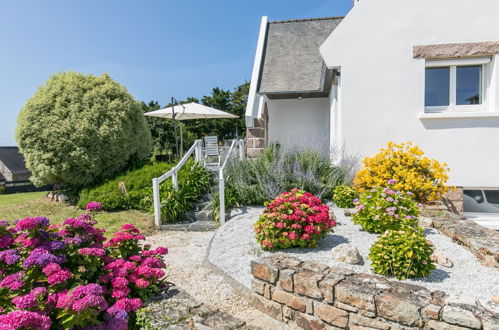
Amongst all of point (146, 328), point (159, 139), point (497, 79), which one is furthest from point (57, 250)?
point (159, 139)

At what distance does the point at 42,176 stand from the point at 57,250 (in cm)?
802

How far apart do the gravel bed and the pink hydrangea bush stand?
4.38 feet

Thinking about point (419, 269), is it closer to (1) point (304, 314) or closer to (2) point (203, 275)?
(1) point (304, 314)

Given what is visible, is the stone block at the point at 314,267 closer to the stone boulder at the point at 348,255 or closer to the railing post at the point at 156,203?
the stone boulder at the point at 348,255

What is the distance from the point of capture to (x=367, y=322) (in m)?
2.35

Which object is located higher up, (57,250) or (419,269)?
(57,250)

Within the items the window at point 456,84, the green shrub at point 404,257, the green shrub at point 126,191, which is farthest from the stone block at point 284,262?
the green shrub at point 126,191

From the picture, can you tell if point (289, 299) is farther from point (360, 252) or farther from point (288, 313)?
point (360, 252)

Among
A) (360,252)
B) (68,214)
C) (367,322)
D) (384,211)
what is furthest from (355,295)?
(68,214)

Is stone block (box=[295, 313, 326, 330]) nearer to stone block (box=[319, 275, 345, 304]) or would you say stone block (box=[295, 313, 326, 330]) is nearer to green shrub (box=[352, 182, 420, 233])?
stone block (box=[319, 275, 345, 304])

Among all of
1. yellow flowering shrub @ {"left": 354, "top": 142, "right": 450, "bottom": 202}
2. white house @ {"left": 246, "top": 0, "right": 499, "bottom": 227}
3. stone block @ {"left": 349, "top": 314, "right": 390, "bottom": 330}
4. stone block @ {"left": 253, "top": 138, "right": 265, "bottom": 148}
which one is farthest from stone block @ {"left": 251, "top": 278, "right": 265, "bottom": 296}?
stone block @ {"left": 253, "top": 138, "right": 265, "bottom": 148}

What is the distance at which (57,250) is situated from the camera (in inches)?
97.4

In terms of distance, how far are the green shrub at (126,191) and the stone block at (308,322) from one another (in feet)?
19.3

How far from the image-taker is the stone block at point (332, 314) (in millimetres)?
2480
